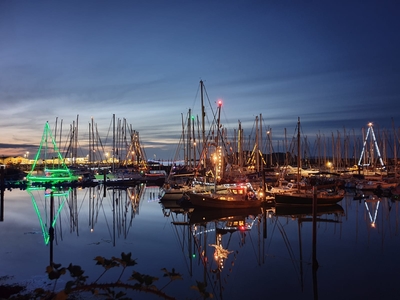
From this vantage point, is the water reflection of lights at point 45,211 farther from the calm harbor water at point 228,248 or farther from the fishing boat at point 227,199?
the fishing boat at point 227,199

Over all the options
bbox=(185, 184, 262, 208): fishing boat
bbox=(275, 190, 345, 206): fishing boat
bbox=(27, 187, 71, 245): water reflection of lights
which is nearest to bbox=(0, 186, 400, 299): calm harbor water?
bbox=(27, 187, 71, 245): water reflection of lights

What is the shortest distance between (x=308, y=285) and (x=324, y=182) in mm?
38540

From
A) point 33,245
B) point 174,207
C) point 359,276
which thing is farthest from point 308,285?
point 174,207

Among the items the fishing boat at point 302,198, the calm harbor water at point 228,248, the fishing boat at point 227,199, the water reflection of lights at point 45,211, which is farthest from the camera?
the fishing boat at point 302,198

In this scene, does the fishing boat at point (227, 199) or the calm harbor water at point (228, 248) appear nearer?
the calm harbor water at point (228, 248)

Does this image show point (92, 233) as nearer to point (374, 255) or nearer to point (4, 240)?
point (4, 240)

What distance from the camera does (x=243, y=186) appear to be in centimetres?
3172

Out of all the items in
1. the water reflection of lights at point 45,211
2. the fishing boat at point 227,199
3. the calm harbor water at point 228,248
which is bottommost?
the calm harbor water at point 228,248

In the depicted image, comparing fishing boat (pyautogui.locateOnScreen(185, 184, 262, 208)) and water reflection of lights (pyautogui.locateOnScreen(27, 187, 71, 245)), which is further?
fishing boat (pyautogui.locateOnScreen(185, 184, 262, 208))

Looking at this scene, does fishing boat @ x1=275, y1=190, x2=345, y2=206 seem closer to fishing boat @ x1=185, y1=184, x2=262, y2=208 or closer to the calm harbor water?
the calm harbor water

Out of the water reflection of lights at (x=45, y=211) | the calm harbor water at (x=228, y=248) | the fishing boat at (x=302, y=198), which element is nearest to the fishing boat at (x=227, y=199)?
the calm harbor water at (x=228, y=248)

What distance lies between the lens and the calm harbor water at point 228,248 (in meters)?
13.8

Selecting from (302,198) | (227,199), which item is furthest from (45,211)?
(302,198)

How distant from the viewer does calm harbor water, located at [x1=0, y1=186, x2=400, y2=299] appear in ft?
45.2
